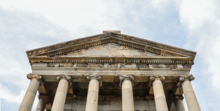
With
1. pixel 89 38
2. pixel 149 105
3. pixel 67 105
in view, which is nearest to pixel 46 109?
pixel 67 105

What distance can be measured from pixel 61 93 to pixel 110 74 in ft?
12.6

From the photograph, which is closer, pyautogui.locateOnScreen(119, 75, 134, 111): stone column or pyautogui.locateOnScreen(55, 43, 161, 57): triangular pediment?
pyautogui.locateOnScreen(119, 75, 134, 111): stone column

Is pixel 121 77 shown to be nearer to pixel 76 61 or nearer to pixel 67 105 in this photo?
pixel 76 61

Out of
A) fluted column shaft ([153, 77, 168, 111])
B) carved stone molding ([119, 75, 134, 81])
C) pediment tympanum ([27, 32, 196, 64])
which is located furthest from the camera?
pediment tympanum ([27, 32, 196, 64])

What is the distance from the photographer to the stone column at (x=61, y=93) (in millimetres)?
13328

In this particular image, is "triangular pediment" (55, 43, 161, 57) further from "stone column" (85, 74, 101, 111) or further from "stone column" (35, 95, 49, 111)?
"stone column" (35, 95, 49, 111)

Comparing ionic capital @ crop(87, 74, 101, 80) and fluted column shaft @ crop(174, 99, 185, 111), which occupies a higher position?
ionic capital @ crop(87, 74, 101, 80)

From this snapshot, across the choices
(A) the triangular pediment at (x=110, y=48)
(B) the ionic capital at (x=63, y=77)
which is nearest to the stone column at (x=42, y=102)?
(B) the ionic capital at (x=63, y=77)

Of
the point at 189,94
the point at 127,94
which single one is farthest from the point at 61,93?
the point at 189,94

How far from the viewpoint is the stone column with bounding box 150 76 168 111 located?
42.9ft

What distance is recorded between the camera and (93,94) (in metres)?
13.9

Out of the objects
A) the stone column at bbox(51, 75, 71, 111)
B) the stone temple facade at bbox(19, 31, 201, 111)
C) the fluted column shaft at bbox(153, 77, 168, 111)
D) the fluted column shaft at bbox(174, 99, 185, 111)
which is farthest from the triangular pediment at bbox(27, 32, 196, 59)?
the fluted column shaft at bbox(174, 99, 185, 111)

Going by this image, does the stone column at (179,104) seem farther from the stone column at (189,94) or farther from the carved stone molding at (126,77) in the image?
the carved stone molding at (126,77)

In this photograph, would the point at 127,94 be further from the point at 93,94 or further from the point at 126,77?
the point at 93,94
